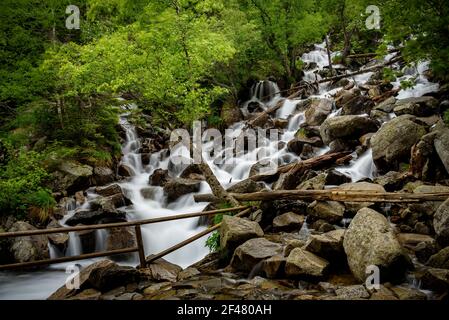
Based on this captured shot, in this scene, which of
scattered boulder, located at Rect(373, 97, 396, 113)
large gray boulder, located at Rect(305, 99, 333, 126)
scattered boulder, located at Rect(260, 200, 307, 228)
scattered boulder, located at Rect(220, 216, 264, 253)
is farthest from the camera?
large gray boulder, located at Rect(305, 99, 333, 126)

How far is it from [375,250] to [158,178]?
11.8 m

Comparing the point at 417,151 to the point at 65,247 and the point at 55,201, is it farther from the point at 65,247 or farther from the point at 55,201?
the point at 55,201

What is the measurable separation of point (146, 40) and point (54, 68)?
641cm

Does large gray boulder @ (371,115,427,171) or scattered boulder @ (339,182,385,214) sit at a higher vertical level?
large gray boulder @ (371,115,427,171)

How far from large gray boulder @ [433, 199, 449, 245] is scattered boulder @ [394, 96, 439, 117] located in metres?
8.39

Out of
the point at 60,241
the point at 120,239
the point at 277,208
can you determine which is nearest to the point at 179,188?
the point at 120,239

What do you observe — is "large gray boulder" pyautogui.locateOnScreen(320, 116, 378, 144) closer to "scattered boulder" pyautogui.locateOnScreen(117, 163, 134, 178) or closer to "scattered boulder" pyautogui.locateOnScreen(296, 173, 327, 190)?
"scattered boulder" pyautogui.locateOnScreen(296, 173, 327, 190)

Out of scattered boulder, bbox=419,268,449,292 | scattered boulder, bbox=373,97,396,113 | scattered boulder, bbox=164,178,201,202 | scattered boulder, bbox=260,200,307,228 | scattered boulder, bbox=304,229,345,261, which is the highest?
scattered boulder, bbox=373,97,396,113

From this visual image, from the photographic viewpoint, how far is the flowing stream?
8439 mm

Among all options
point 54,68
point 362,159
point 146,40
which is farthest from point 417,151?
point 54,68

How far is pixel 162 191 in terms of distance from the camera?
47.9 feet

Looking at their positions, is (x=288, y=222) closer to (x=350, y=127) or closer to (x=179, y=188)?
(x=179, y=188)

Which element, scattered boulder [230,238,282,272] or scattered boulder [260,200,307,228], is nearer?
scattered boulder [230,238,282,272]
